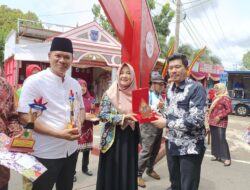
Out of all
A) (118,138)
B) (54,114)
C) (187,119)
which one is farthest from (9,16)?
(187,119)

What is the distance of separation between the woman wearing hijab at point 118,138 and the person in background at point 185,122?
1.46 feet

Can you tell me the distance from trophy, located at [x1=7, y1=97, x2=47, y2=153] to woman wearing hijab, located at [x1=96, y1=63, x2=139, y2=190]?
1.07 metres

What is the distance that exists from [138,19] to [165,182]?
2629 mm

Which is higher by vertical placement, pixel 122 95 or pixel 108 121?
pixel 122 95

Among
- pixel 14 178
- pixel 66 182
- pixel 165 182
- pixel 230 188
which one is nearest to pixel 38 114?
pixel 66 182

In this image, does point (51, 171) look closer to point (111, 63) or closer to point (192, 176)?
point (192, 176)

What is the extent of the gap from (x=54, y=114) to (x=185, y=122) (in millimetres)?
1208

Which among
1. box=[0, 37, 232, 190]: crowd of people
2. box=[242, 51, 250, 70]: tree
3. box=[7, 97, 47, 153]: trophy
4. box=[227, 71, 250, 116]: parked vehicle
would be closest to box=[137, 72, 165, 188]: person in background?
box=[0, 37, 232, 190]: crowd of people

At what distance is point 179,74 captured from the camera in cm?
278

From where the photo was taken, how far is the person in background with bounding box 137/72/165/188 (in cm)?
438

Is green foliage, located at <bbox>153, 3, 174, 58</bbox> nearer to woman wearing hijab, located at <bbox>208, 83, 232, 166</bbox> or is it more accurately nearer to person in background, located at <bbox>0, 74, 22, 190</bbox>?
woman wearing hijab, located at <bbox>208, 83, 232, 166</bbox>

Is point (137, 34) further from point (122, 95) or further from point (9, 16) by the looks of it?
point (9, 16)

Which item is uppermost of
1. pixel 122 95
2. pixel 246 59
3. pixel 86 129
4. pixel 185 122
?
pixel 246 59

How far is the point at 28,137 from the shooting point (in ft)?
6.43
